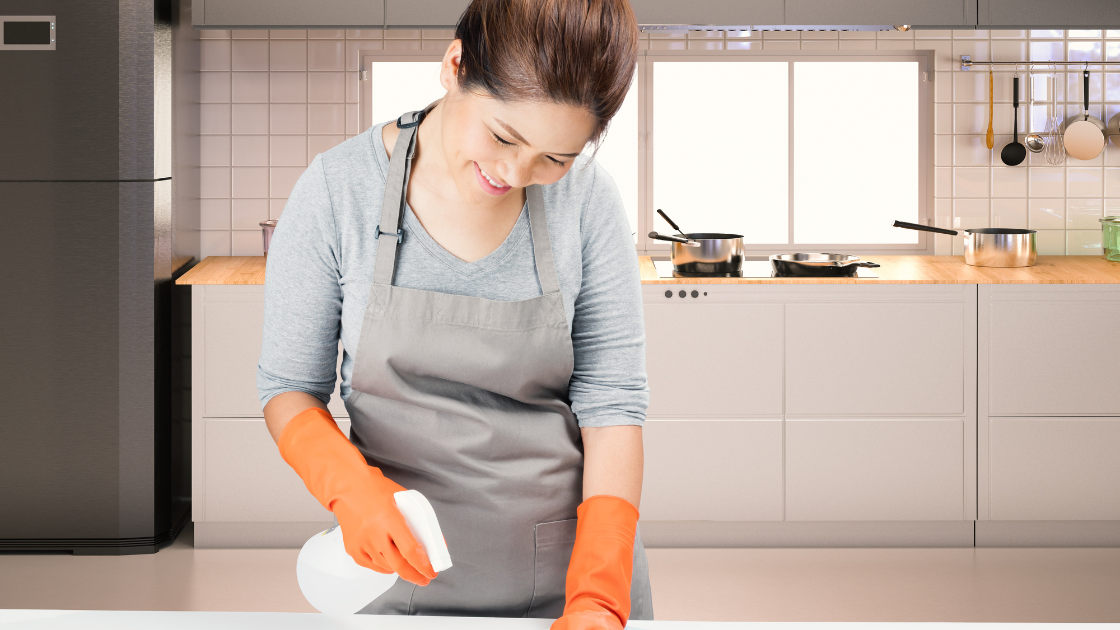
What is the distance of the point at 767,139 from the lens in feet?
11.3

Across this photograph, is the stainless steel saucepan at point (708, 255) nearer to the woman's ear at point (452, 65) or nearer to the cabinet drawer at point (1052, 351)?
the cabinet drawer at point (1052, 351)

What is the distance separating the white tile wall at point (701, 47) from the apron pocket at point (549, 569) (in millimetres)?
2436

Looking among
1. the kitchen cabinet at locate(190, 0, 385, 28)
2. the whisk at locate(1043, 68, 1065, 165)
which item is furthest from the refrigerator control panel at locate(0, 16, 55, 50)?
the whisk at locate(1043, 68, 1065, 165)

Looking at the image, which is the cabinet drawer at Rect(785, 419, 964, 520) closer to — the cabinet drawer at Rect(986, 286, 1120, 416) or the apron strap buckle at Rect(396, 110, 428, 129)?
the cabinet drawer at Rect(986, 286, 1120, 416)

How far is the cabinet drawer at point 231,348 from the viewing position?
289cm

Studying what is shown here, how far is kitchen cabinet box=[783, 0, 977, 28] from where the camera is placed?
9.91 ft

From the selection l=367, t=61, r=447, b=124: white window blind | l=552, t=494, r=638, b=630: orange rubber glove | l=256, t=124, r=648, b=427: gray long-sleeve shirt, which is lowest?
l=552, t=494, r=638, b=630: orange rubber glove

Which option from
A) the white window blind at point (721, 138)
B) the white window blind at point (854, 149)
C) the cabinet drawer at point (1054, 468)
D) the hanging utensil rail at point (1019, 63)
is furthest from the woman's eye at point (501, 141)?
the hanging utensil rail at point (1019, 63)

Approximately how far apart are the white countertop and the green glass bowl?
2.59m

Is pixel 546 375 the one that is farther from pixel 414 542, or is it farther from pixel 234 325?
pixel 234 325

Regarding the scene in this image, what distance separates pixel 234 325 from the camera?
289cm

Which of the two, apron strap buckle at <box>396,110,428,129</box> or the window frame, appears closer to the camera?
apron strap buckle at <box>396,110,428,129</box>

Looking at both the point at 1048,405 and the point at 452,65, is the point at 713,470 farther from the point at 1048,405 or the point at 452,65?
the point at 452,65

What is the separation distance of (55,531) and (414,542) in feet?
8.06
